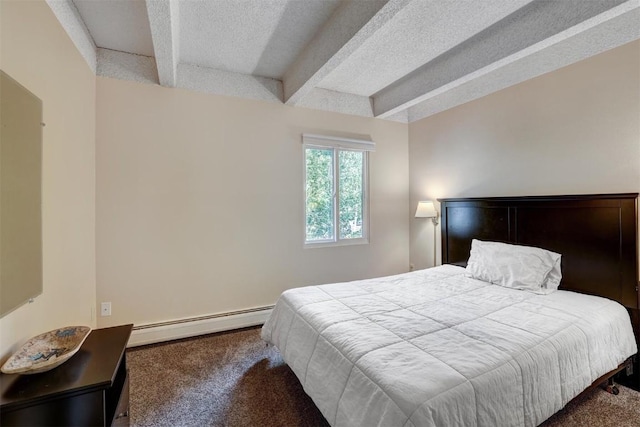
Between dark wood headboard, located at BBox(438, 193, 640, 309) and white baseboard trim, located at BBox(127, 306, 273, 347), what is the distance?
2.62 meters

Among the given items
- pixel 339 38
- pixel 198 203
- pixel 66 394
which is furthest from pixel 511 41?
pixel 66 394

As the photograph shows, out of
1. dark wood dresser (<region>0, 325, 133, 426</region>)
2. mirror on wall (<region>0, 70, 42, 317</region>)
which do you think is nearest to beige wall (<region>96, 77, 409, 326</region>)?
mirror on wall (<region>0, 70, 42, 317</region>)

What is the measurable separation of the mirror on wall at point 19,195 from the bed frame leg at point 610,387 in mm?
3458

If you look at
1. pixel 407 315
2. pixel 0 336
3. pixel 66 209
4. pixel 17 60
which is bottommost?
pixel 407 315

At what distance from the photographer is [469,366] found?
49.4 inches

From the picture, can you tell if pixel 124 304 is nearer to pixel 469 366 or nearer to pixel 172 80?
pixel 172 80

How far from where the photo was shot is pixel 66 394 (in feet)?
3.48

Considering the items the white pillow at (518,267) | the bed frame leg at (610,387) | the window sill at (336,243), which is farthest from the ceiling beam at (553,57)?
the bed frame leg at (610,387)

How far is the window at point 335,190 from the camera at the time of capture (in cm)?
351

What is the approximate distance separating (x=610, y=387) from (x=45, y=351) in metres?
3.36

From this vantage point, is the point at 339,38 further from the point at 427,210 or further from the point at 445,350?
the point at 427,210

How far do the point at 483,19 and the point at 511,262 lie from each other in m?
1.99

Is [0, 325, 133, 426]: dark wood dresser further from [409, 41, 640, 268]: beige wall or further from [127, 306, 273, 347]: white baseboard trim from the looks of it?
[409, 41, 640, 268]: beige wall

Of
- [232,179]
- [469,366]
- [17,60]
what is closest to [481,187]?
[469,366]
